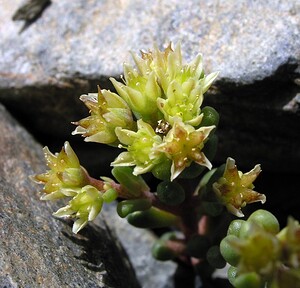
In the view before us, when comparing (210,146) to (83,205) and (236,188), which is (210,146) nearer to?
(236,188)

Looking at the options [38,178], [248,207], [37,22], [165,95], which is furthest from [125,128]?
[37,22]

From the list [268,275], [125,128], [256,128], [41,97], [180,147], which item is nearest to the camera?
[268,275]

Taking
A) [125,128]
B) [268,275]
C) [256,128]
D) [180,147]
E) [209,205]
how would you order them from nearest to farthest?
[268,275]
[180,147]
[125,128]
[209,205]
[256,128]

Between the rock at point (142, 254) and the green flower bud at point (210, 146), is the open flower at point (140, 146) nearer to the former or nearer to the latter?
the green flower bud at point (210, 146)

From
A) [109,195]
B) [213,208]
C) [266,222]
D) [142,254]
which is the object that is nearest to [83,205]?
[109,195]

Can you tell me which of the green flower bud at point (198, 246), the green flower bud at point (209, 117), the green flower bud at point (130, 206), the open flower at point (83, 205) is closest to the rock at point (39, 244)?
the open flower at point (83, 205)

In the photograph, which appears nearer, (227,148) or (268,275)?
(268,275)

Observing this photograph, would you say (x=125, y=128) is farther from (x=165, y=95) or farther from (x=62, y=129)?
(x=62, y=129)
